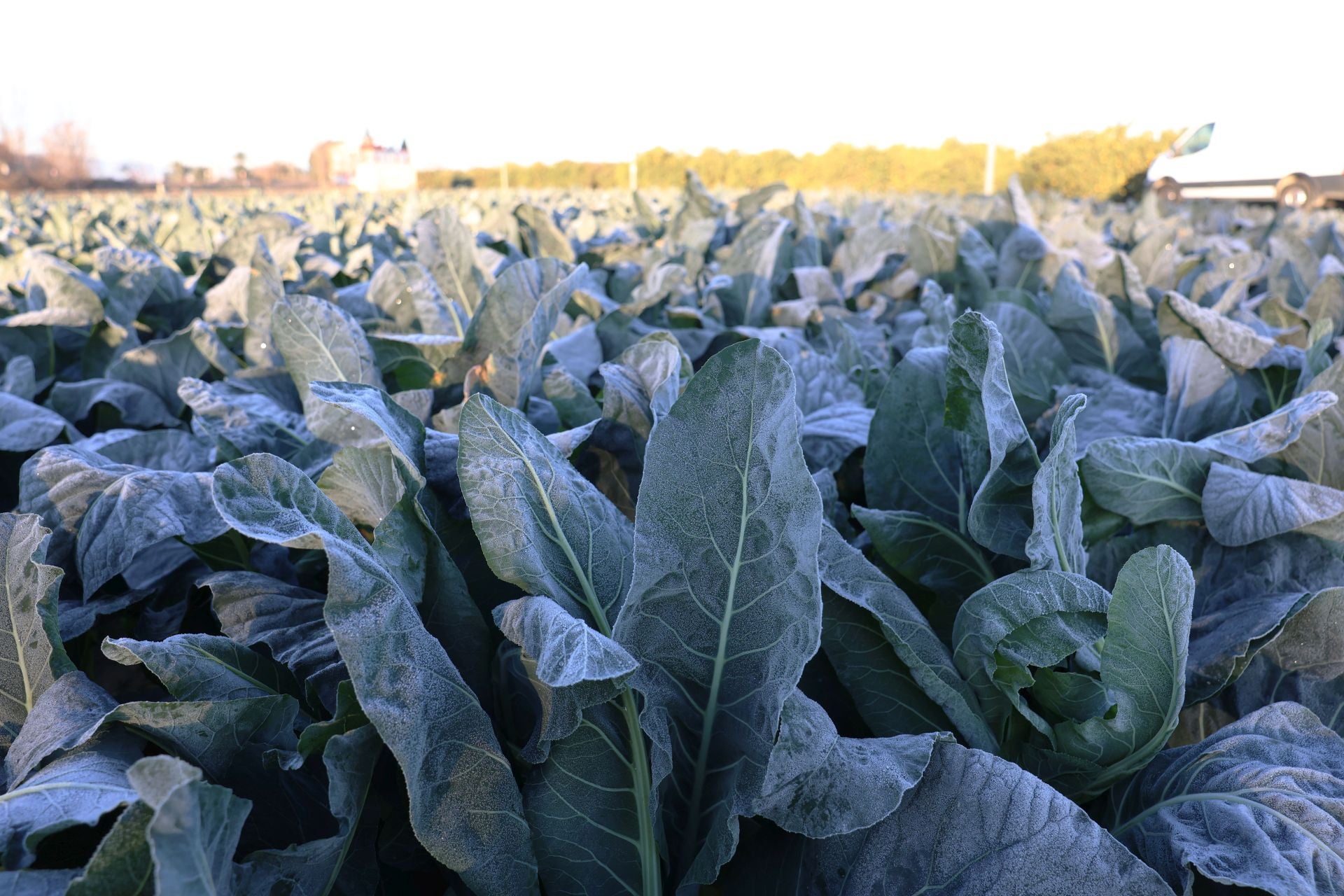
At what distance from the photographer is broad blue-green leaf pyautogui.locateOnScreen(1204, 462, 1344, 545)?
51.6 inches

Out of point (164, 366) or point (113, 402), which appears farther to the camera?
point (164, 366)

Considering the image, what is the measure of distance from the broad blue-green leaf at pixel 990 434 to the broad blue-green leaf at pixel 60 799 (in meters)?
1.01

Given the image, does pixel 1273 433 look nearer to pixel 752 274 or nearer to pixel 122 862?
pixel 122 862

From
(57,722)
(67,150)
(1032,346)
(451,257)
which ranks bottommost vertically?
(57,722)

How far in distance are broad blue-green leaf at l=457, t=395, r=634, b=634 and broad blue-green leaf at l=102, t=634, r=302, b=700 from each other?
0.31 m

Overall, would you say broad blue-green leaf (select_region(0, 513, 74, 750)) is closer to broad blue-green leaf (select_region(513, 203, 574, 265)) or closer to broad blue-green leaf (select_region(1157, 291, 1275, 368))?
broad blue-green leaf (select_region(1157, 291, 1275, 368))

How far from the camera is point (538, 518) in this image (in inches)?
39.7

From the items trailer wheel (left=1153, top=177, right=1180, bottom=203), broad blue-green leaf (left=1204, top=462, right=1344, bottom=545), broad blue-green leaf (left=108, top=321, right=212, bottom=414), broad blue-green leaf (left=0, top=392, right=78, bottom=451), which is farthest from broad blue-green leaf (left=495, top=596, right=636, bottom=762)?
trailer wheel (left=1153, top=177, right=1180, bottom=203)

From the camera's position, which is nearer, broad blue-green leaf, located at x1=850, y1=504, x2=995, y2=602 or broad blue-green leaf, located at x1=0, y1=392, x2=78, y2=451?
broad blue-green leaf, located at x1=850, y1=504, x2=995, y2=602

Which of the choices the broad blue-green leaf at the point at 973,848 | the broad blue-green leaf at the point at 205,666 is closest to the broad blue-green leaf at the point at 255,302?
the broad blue-green leaf at the point at 205,666

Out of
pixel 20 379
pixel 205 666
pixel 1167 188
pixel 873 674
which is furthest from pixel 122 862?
pixel 1167 188

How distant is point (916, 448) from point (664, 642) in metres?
0.65

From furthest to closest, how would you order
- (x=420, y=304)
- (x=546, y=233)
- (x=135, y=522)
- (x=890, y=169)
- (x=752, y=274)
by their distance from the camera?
1. (x=890, y=169)
2. (x=546, y=233)
3. (x=752, y=274)
4. (x=420, y=304)
5. (x=135, y=522)

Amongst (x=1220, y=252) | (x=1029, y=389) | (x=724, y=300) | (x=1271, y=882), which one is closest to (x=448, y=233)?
(x=724, y=300)
